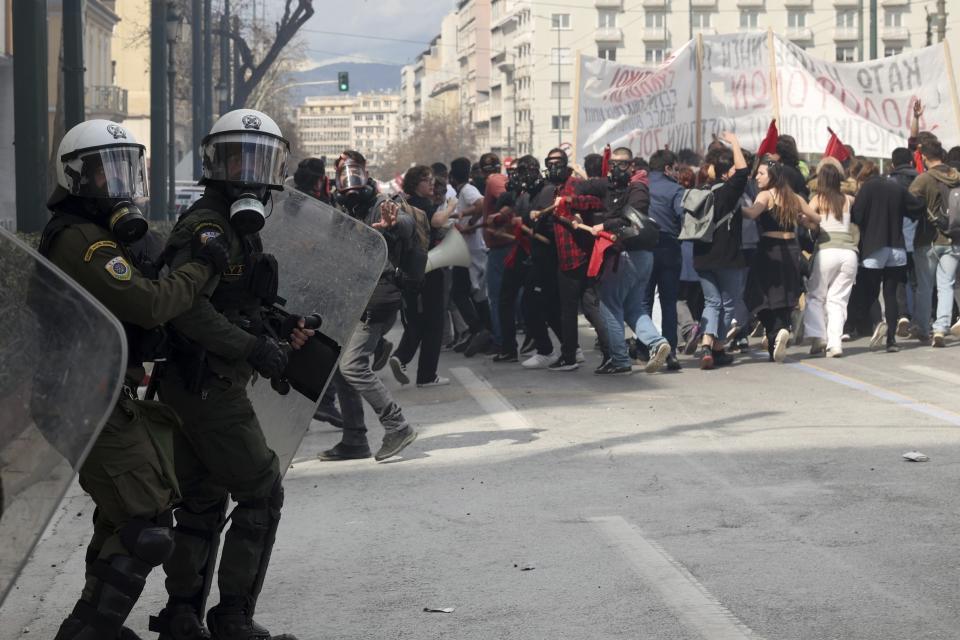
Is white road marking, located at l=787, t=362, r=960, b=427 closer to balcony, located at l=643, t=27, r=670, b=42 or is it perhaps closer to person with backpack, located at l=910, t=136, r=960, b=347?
person with backpack, located at l=910, t=136, r=960, b=347

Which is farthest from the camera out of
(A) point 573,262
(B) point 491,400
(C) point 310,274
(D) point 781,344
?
(D) point 781,344

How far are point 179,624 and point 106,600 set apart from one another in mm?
530

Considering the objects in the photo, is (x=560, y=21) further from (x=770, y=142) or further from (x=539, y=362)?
(x=770, y=142)

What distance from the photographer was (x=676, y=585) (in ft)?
18.8

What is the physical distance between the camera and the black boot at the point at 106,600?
4.38 meters

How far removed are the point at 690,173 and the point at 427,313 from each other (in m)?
3.10

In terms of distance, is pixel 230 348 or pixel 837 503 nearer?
pixel 230 348

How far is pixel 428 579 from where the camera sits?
598 cm

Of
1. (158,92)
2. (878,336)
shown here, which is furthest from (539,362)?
(158,92)

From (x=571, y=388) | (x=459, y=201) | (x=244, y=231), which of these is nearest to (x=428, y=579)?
(x=244, y=231)

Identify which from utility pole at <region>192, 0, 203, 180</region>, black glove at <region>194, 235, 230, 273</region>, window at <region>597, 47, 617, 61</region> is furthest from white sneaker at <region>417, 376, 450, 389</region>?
window at <region>597, 47, 617, 61</region>

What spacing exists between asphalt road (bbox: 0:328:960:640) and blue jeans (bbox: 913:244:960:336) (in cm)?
317

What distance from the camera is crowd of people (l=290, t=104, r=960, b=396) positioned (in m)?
12.7

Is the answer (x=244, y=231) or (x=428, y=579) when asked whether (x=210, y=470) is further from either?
(x=428, y=579)
